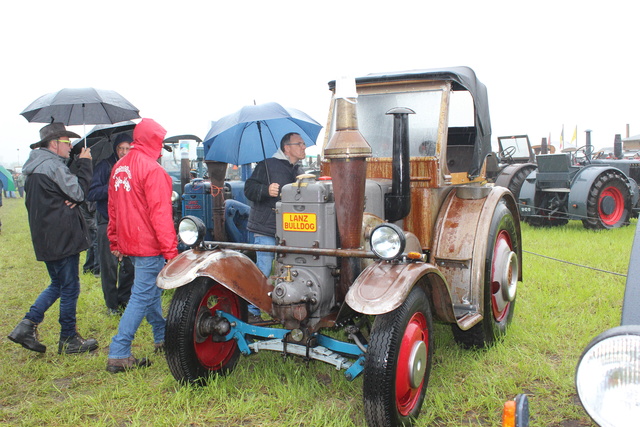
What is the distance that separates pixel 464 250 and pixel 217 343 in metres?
1.89

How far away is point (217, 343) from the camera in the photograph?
361cm

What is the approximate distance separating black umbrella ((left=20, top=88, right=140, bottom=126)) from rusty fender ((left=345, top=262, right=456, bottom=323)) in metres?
3.33

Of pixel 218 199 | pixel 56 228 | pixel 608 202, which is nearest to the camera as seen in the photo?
pixel 56 228

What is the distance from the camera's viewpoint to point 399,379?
274 cm

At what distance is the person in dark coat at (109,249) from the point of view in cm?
497

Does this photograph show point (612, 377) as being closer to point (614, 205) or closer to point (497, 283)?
point (497, 283)

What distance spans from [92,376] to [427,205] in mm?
2771

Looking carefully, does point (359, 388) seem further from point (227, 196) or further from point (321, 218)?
point (227, 196)

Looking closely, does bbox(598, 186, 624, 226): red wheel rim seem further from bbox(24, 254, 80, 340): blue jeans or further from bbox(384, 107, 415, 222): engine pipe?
bbox(24, 254, 80, 340): blue jeans

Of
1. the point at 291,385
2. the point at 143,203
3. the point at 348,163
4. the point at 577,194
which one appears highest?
the point at 348,163

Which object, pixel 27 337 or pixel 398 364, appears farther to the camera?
pixel 27 337

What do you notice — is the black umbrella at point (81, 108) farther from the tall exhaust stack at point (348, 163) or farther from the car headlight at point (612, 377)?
the car headlight at point (612, 377)

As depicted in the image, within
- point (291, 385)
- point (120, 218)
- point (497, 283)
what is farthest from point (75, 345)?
point (497, 283)

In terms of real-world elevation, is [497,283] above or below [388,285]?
below
